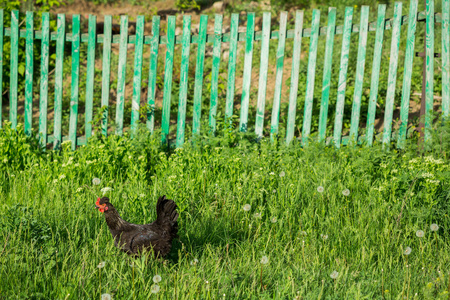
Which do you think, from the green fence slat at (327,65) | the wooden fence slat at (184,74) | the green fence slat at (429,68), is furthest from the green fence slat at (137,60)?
the green fence slat at (429,68)

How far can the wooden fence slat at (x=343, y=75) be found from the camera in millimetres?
5277

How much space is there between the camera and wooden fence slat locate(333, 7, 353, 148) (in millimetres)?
Answer: 5277

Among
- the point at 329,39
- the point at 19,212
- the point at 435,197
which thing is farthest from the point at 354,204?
the point at 19,212

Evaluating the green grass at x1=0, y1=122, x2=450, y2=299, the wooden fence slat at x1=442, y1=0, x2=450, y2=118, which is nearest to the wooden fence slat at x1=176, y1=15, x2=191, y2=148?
the green grass at x1=0, y1=122, x2=450, y2=299

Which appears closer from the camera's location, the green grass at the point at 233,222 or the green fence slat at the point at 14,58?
the green grass at the point at 233,222

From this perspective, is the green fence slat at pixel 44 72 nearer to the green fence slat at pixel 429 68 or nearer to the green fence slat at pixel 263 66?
the green fence slat at pixel 263 66

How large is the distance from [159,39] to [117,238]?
2937 mm

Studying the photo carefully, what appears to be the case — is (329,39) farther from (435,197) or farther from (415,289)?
(415,289)

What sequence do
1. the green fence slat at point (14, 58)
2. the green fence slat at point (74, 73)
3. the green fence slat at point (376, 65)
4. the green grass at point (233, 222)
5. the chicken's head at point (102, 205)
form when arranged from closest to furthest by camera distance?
the green grass at point (233, 222) < the chicken's head at point (102, 205) < the green fence slat at point (376, 65) < the green fence slat at point (74, 73) < the green fence slat at point (14, 58)

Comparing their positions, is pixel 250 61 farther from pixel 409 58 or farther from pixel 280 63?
pixel 409 58

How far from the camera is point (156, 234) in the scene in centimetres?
295

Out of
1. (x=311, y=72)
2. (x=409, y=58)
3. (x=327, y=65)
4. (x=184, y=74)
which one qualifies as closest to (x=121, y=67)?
(x=184, y=74)

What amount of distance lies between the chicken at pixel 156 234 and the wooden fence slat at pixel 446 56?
3652 mm

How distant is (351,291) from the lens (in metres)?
2.74
